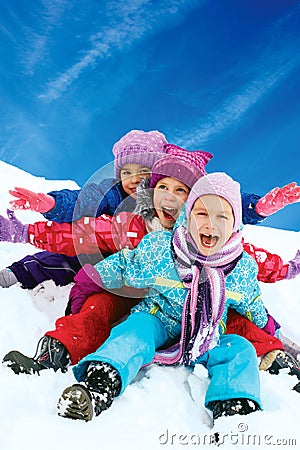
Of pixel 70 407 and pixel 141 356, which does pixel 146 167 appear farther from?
pixel 70 407

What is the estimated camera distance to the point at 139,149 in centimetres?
254

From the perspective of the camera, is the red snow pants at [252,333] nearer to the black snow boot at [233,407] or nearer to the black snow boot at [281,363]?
the black snow boot at [281,363]

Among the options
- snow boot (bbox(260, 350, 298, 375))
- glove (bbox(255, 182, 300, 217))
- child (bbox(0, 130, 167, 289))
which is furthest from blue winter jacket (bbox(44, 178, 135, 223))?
snow boot (bbox(260, 350, 298, 375))

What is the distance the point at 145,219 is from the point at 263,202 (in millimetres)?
621

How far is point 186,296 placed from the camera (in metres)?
1.74

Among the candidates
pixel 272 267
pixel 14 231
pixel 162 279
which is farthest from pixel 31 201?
pixel 272 267

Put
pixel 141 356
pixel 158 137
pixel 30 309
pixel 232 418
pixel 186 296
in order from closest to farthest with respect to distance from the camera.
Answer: pixel 232 418, pixel 141 356, pixel 186 296, pixel 30 309, pixel 158 137

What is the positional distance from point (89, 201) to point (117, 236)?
333mm

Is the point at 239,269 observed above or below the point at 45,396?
above

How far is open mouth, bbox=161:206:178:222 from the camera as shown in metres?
2.05

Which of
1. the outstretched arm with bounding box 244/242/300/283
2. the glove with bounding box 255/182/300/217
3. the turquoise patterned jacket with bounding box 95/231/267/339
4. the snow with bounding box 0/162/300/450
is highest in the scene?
the glove with bounding box 255/182/300/217

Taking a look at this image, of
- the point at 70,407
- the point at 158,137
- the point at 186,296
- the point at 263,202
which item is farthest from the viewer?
the point at 158,137

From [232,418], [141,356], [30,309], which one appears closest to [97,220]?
[30,309]

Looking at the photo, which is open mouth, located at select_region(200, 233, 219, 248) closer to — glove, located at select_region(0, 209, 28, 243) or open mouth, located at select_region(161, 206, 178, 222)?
open mouth, located at select_region(161, 206, 178, 222)
